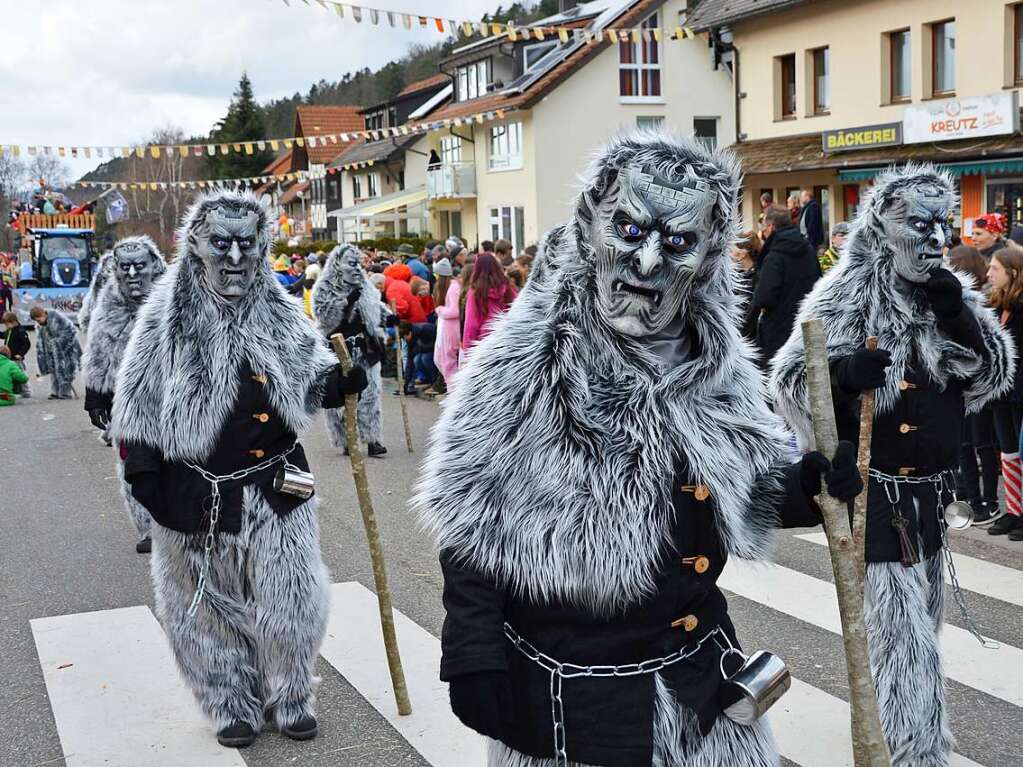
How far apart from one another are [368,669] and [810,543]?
3.65m

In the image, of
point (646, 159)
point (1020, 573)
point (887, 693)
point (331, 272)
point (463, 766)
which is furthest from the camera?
point (331, 272)

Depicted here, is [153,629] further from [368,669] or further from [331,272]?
[331,272]

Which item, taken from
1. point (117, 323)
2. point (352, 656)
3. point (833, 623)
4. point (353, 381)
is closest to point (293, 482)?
point (353, 381)

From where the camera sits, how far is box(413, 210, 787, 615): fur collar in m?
2.85

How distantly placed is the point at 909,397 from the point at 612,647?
2.29m

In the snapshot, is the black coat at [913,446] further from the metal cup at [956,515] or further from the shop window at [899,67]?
the shop window at [899,67]

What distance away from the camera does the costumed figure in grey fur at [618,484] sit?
2.85m

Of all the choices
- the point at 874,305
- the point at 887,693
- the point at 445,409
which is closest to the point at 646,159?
the point at 445,409

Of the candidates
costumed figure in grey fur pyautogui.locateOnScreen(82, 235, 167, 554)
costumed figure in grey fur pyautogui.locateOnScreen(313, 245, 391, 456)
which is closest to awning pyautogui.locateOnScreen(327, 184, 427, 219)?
costumed figure in grey fur pyautogui.locateOnScreen(313, 245, 391, 456)

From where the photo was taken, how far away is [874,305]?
4730 mm

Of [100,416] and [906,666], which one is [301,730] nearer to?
[906,666]

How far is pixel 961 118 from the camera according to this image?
70.9ft

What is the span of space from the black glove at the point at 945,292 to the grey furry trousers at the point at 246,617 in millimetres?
2846

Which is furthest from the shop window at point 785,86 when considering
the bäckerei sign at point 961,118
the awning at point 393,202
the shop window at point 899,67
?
the awning at point 393,202
